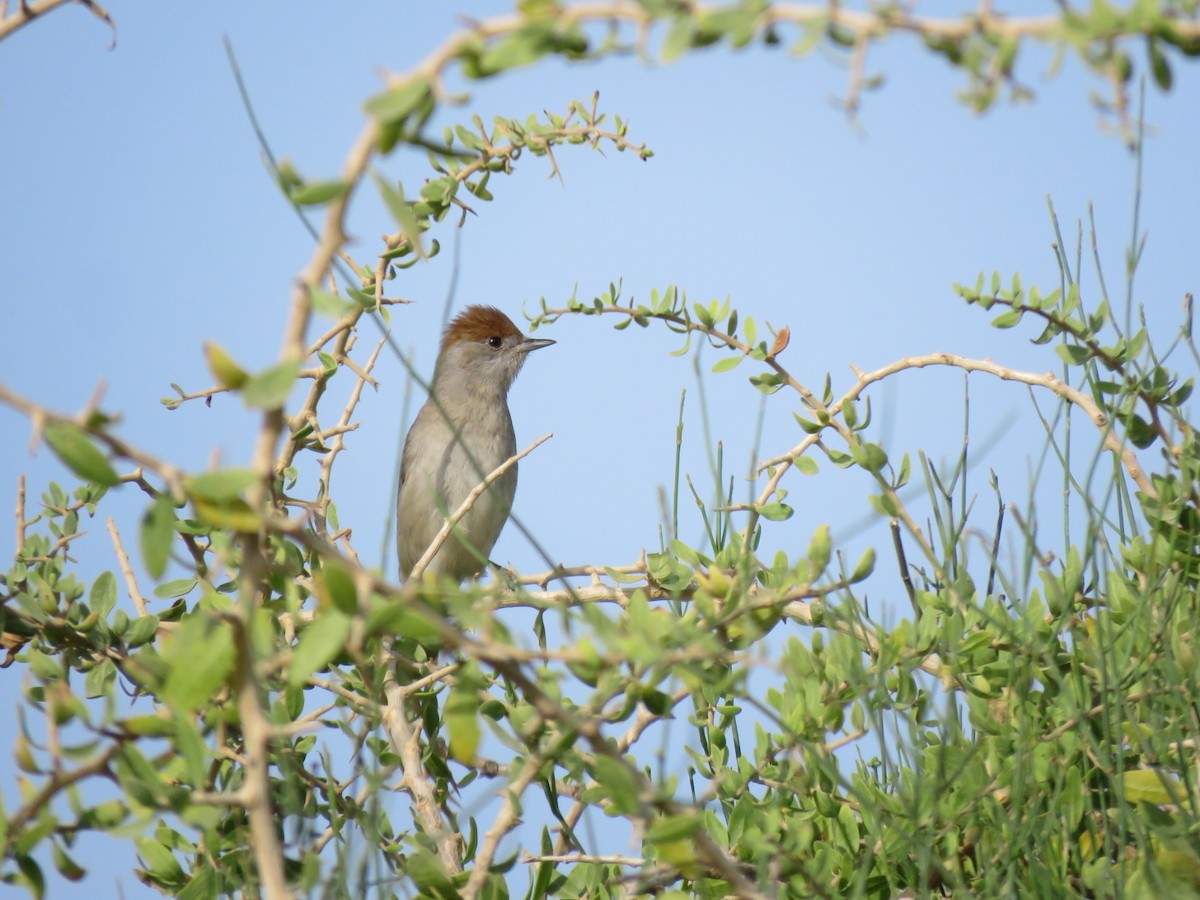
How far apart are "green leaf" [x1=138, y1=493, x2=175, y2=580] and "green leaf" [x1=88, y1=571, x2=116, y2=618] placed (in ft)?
4.65

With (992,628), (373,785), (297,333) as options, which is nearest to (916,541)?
(992,628)

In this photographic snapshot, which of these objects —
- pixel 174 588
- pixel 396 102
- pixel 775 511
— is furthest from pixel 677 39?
pixel 174 588

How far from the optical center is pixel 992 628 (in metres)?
2.72

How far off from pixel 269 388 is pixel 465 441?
4952mm

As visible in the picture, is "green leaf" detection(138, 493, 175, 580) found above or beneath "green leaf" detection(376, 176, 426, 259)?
beneath

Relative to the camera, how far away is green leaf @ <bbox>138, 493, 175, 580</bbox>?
54.6 inches

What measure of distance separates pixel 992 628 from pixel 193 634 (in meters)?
1.89

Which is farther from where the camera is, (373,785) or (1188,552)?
(1188,552)

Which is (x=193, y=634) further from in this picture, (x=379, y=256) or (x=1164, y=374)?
(x=1164, y=374)

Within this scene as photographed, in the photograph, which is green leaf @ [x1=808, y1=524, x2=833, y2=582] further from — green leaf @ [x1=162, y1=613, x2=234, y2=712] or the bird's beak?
A: the bird's beak

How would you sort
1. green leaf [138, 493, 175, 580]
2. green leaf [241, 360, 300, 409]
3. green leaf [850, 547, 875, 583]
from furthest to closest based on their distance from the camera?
Result: green leaf [850, 547, 875, 583], green leaf [138, 493, 175, 580], green leaf [241, 360, 300, 409]

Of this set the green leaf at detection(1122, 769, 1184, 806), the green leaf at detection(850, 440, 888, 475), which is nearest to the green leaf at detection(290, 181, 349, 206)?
the green leaf at detection(850, 440, 888, 475)

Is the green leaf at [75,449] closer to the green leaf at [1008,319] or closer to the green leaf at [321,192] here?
the green leaf at [321,192]

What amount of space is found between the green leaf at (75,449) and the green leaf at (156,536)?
0.07 metres
